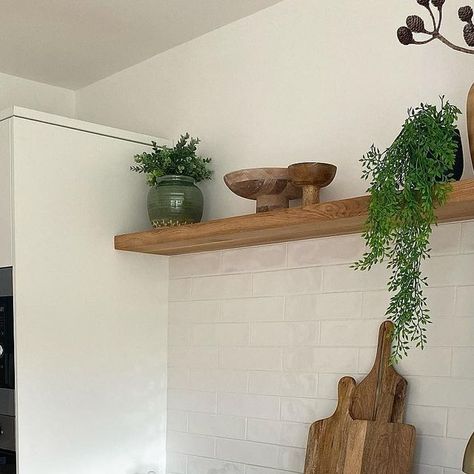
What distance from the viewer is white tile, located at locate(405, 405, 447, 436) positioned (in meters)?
1.99

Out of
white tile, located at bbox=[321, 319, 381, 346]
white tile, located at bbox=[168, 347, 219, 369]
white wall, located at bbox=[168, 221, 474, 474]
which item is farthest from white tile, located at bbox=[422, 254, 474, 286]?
white tile, located at bbox=[168, 347, 219, 369]

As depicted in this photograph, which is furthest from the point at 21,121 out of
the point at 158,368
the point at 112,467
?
the point at 112,467

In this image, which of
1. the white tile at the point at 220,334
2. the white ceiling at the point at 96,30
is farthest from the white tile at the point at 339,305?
the white ceiling at the point at 96,30

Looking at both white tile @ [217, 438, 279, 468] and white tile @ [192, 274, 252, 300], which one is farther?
white tile @ [192, 274, 252, 300]

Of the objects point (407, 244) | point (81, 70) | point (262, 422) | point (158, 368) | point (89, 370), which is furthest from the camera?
point (81, 70)

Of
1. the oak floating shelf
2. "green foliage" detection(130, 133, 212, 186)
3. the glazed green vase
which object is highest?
"green foliage" detection(130, 133, 212, 186)

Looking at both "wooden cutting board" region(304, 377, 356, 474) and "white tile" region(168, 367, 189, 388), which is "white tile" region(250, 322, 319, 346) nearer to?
"wooden cutting board" region(304, 377, 356, 474)

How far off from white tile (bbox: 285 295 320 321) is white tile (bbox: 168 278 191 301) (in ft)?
1.62

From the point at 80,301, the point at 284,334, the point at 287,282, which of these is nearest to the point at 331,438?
the point at 284,334

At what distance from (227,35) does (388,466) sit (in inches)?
59.8

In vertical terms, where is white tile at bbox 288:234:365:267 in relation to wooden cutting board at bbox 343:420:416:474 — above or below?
above

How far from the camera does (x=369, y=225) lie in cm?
179

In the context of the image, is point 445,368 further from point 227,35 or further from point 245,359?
point 227,35

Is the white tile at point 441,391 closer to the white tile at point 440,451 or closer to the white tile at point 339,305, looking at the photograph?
the white tile at point 440,451
